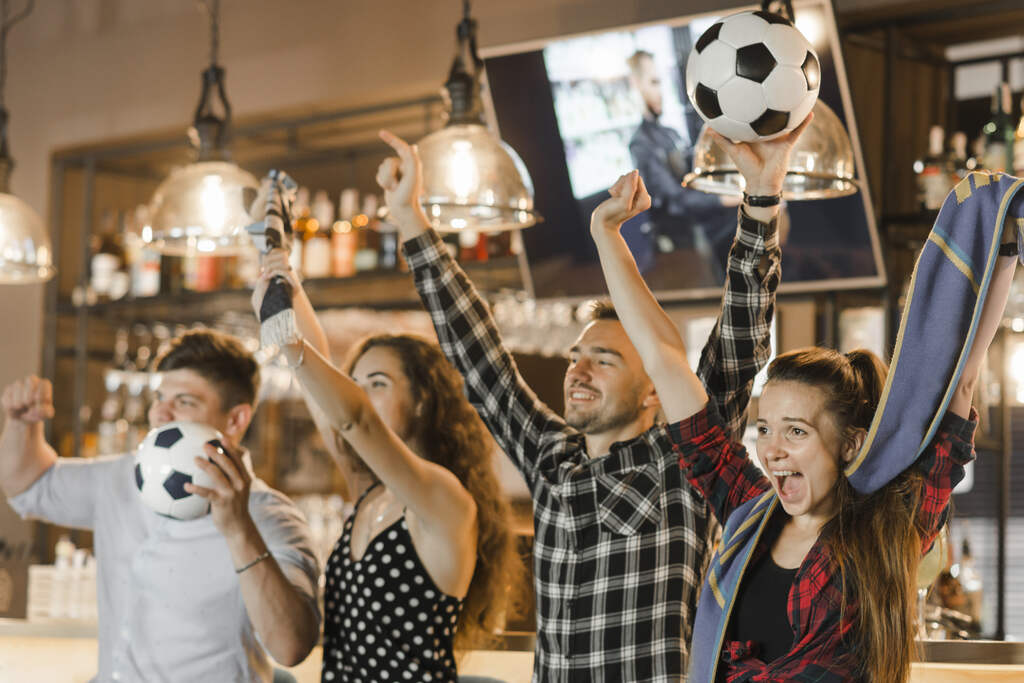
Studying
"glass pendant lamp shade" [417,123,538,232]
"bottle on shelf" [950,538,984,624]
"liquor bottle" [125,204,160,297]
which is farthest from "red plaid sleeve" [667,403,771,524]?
"liquor bottle" [125,204,160,297]

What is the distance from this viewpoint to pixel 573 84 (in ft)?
11.9

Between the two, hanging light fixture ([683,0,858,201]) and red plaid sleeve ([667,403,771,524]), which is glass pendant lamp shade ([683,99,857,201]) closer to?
hanging light fixture ([683,0,858,201])

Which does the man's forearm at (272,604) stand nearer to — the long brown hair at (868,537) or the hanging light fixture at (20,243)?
the long brown hair at (868,537)

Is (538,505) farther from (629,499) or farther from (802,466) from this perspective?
(802,466)

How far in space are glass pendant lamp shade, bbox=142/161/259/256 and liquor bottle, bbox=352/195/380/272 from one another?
188 cm

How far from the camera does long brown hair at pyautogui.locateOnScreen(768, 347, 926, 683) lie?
4.80 ft

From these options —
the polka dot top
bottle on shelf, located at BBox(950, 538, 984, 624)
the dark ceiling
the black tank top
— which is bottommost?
bottle on shelf, located at BBox(950, 538, 984, 624)

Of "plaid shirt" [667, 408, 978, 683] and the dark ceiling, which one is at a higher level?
the dark ceiling

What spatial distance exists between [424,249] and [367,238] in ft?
8.23

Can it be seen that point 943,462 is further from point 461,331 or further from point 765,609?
point 461,331

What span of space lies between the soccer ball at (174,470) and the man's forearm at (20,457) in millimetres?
575

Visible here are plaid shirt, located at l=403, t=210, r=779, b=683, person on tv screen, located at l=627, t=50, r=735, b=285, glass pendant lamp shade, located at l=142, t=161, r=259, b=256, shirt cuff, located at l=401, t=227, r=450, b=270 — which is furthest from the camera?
person on tv screen, located at l=627, t=50, r=735, b=285

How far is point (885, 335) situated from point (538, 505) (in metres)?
1.89

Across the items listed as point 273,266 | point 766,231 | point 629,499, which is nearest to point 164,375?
point 273,266
